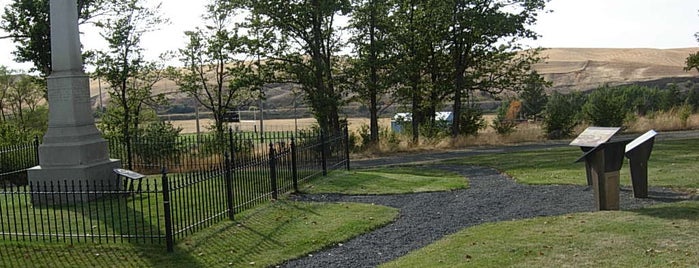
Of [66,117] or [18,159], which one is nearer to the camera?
[66,117]

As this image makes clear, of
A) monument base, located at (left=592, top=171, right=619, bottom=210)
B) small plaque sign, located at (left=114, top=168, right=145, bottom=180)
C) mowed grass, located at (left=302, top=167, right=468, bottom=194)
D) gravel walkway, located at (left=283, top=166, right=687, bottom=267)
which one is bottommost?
gravel walkway, located at (left=283, top=166, right=687, bottom=267)

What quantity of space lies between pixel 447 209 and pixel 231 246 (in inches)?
165

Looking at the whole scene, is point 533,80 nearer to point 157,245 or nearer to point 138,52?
point 138,52

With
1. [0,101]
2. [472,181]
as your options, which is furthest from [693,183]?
[0,101]

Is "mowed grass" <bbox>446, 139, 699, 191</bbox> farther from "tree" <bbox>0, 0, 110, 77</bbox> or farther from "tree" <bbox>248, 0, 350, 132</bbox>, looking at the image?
"tree" <bbox>0, 0, 110, 77</bbox>

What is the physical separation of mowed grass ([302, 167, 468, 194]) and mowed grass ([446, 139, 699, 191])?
65.0 inches

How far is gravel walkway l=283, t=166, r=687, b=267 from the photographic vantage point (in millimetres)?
8016

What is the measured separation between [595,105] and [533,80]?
160 inches

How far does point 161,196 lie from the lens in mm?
12234

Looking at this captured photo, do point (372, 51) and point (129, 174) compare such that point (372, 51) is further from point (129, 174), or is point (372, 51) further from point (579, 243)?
point (579, 243)

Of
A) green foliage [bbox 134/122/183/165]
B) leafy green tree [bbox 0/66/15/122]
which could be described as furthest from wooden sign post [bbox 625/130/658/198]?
leafy green tree [bbox 0/66/15/122]

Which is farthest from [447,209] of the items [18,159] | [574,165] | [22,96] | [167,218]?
[22,96]

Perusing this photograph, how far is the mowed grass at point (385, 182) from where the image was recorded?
43.1 ft

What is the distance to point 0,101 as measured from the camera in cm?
3394
